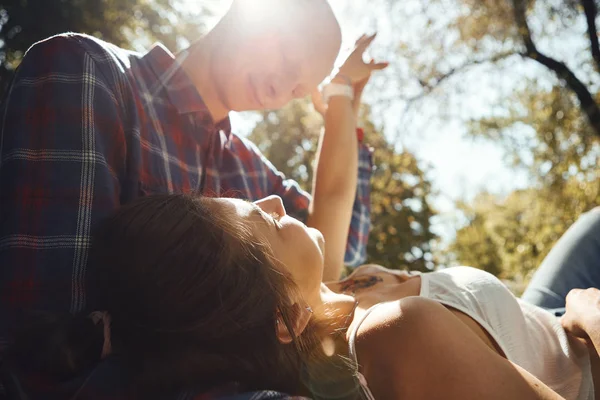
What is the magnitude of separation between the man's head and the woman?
874 mm

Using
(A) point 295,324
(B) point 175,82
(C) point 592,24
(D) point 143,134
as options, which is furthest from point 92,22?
(C) point 592,24

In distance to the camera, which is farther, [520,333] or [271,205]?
[520,333]

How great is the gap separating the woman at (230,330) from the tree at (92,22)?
17.4 ft

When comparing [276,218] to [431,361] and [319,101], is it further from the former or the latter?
[319,101]

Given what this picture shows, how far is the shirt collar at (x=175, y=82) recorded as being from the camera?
6.50 feet

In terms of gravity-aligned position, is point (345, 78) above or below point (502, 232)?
above

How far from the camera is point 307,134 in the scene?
10.6 m

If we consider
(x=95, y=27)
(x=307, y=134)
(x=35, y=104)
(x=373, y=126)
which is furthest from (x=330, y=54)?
(x=307, y=134)

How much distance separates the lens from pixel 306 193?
2758 mm

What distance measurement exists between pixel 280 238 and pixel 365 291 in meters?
0.59

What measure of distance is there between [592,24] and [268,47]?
21.4 ft

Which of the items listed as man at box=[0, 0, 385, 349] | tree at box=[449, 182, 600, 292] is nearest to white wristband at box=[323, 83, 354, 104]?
man at box=[0, 0, 385, 349]

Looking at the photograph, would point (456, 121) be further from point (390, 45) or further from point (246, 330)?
point (246, 330)

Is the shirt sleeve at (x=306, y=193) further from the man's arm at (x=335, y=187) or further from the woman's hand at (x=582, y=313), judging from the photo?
the woman's hand at (x=582, y=313)
